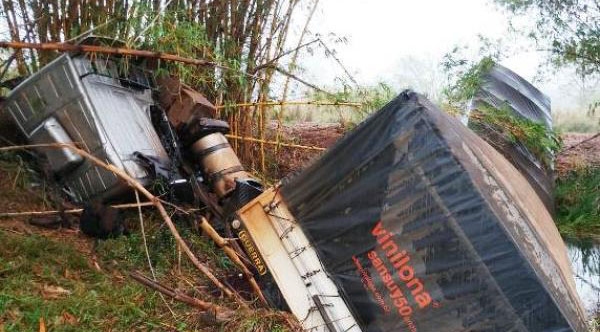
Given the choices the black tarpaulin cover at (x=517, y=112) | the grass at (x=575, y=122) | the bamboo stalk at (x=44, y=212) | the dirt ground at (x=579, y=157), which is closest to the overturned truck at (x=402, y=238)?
the bamboo stalk at (x=44, y=212)

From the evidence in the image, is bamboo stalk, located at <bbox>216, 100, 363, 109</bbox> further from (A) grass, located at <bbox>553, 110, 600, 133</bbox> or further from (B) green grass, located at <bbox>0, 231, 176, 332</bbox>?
(A) grass, located at <bbox>553, 110, 600, 133</bbox>

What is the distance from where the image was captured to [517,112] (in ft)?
22.5

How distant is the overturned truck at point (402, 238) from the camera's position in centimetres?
237

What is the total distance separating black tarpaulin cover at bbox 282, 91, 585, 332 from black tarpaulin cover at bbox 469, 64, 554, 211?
10.2 ft

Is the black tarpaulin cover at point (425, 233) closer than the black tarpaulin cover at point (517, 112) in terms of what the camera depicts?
Yes

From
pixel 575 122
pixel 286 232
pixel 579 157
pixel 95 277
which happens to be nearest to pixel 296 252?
pixel 286 232

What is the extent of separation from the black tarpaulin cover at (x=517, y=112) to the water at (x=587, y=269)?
0.54m

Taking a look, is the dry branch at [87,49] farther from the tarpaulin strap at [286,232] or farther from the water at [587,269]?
the water at [587,269]

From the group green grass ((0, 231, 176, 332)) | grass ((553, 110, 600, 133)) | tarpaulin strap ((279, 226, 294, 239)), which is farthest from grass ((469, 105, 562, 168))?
grass ((553, 110, 600, 133))

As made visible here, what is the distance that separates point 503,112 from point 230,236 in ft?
12.5

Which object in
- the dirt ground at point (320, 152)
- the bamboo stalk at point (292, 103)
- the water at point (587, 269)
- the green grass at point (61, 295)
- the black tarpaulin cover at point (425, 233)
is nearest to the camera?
the black tarpaulin cover at point (425, 233)

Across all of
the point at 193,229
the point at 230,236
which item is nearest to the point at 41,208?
the point at 193,229

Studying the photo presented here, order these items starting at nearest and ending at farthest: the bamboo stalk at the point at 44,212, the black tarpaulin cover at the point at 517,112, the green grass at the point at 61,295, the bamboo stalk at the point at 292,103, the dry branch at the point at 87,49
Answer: the green grass at the point at 61,295 < the dry branch at the point at 87,49 < the bamboo stalk at the point at 44,212 < the bamboo stalk at the point at 292,103 < the black tarpaulin cover at the point at 517,112

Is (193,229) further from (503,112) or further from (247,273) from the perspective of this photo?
(503,112)
